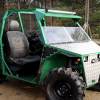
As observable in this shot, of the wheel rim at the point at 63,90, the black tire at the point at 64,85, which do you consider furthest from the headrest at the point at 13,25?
the wheel rim at the point at 63,90

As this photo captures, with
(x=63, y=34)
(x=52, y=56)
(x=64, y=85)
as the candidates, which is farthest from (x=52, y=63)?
(x=63, y=34)

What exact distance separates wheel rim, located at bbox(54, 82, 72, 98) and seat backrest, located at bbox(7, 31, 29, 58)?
1.45 metres

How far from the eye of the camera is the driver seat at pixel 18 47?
19.5ft

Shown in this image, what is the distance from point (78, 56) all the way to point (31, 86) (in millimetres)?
1938

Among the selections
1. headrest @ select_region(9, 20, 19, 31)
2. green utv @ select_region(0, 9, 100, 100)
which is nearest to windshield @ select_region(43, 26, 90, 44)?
green utv @ select_region(0, 9, 100, 100)

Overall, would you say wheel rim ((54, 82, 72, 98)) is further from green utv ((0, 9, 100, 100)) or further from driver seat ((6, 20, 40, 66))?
driver seat ((6, 20, 40, 66))

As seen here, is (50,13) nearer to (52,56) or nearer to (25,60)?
(52,56)

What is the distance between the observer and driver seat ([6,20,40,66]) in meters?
5.93

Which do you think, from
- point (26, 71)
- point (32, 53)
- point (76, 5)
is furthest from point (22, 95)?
point (76, 5)

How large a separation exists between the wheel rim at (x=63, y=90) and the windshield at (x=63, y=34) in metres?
0.87

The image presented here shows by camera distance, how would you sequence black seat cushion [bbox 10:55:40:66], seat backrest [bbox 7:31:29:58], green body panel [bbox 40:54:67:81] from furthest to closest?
seat backrest [bbox 7:31:29:58], black seat cushion [bbox 10:55:40:66], green body panel [bbox 40:54:67:81]

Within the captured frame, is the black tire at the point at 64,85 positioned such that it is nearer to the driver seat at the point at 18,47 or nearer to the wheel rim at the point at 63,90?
→ the wheel rim at the point at 63,90

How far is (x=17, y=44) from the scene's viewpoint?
6.27 m

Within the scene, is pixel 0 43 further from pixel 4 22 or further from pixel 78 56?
pixel 78 56
